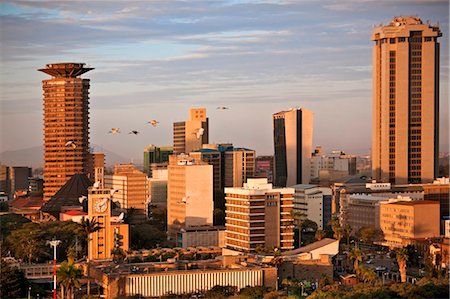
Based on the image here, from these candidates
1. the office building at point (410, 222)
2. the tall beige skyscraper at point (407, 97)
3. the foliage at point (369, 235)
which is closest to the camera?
the office building at point (410, 222)

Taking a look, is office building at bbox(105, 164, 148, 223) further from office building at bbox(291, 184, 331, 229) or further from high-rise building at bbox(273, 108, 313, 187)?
high-rise building at bbox(273, 108, 313, 187)

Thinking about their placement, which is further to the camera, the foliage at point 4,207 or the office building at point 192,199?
the foliage at point 4,207

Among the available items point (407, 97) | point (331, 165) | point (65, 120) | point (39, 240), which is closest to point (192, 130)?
point (331, 165)

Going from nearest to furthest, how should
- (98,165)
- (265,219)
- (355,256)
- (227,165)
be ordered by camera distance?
(355,256) → (265,219) → (227,165) → (98,165)

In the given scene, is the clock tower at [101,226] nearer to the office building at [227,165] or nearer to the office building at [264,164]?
the office building at [227,165]

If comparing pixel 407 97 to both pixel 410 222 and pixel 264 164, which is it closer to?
pixel 410 222

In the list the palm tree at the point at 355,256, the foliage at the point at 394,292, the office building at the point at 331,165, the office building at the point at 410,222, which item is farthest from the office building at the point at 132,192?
the foliage at the point at 394,292

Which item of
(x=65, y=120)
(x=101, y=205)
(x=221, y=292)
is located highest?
(x=65, y=120)
